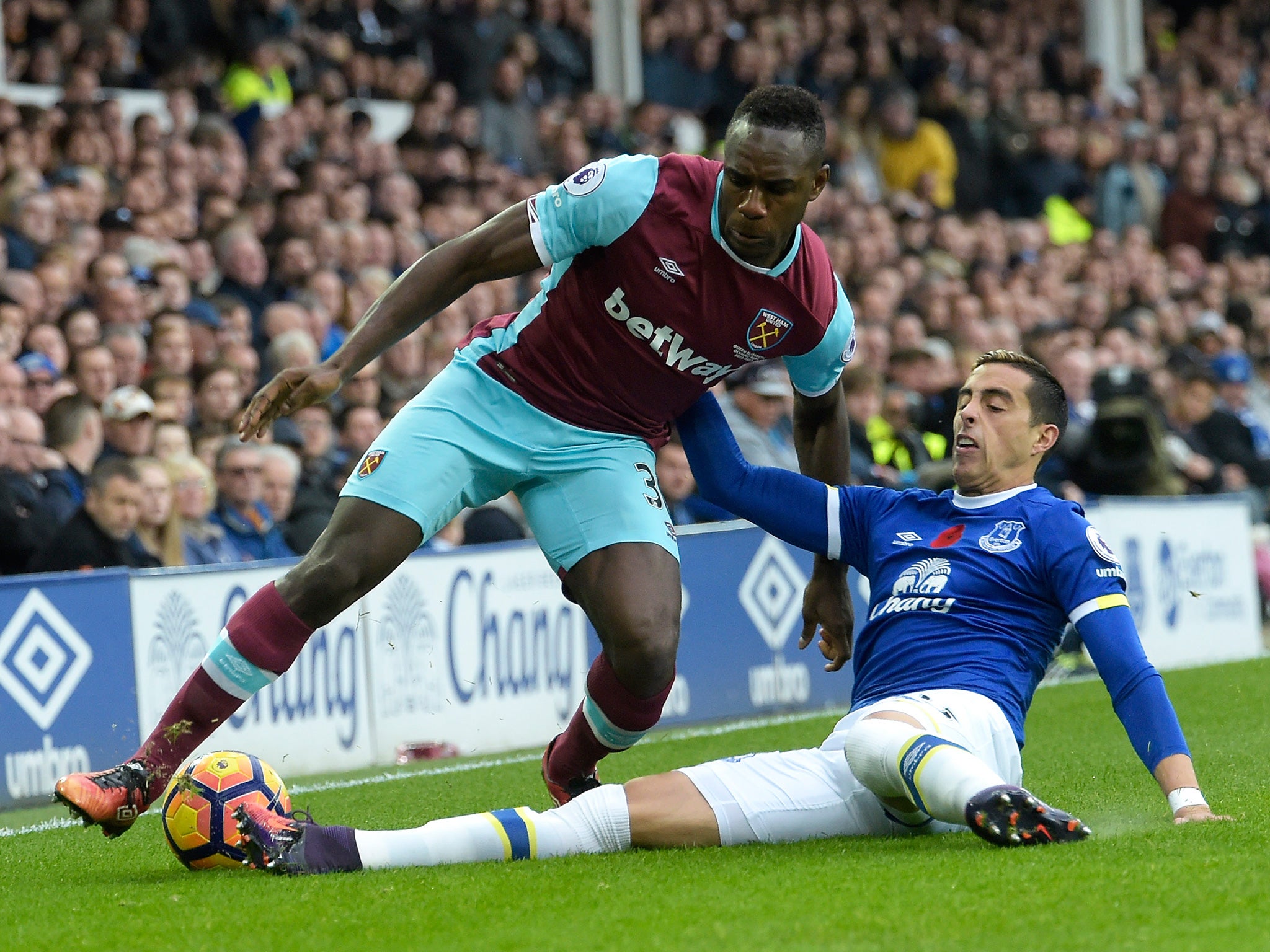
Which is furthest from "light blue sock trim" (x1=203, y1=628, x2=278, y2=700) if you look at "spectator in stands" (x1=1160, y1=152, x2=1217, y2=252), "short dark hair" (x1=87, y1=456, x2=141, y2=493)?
"spectator in stands" (x1=1160, y1=152, x2=1217, y2=252)

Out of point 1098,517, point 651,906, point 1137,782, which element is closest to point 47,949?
point 651,906

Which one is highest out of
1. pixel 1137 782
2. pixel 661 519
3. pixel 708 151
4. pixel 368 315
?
pixel 708 151

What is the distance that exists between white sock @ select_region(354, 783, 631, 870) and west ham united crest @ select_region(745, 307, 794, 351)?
4.52 ft

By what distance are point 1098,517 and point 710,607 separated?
2.92 metres

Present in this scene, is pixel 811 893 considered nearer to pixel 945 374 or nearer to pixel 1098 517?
pixel 1098 517

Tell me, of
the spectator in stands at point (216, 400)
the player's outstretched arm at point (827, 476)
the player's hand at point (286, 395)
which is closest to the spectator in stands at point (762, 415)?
the spectator in stands at point (216, 400)

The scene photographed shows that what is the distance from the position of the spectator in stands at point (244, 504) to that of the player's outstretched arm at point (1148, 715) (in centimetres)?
→ 513

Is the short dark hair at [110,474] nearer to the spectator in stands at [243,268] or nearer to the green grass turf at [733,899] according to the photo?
the spectator in stands at [243,268]

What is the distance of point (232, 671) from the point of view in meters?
5.16

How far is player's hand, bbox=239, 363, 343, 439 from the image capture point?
482 centimetres

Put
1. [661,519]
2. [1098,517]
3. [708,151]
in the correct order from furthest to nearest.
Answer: [708,151], [1098,517], [661,519]

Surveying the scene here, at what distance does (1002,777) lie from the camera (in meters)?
4.86

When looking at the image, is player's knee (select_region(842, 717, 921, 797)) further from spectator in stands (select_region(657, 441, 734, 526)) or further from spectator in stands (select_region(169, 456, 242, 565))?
spectator in stands (select_region(657, 441, 734, 526))

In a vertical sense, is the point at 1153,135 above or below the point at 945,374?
above
